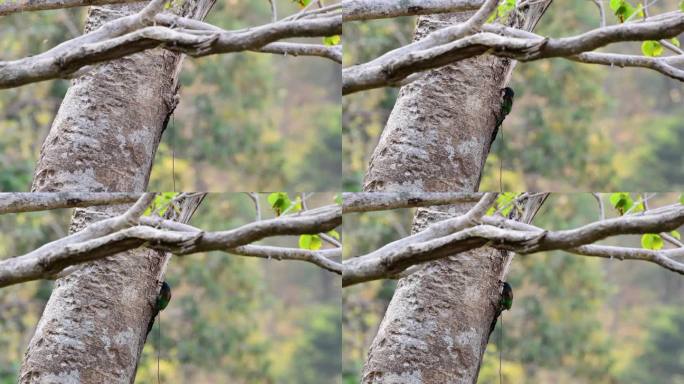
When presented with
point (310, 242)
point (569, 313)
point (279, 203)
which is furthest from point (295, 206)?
point (569, 313)

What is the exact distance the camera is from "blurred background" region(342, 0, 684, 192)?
2660 millimetres

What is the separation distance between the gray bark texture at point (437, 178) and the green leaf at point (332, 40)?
25 centimetres

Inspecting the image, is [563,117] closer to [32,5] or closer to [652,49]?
[652,49]

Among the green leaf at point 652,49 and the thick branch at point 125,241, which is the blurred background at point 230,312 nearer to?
the thick branch at point 125,241

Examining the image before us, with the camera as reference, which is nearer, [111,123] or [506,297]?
[111,123]

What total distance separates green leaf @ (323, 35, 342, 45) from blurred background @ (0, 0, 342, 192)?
58 millimetres

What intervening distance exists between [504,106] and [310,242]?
0.71 metres

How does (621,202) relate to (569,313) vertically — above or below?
above

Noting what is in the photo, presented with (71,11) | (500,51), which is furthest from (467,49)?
(71,11)

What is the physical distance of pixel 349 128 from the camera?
2.66 m

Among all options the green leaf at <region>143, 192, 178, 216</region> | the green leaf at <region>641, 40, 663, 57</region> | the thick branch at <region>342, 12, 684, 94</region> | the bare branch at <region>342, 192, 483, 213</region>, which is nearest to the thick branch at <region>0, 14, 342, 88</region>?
the thick branch at <region>342, 12, 684, 94</region>

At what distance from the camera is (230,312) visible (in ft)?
11.2

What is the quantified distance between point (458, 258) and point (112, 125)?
1.06m

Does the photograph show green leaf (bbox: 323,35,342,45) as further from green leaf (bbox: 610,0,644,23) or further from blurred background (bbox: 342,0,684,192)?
green leaf (bbox: 610,0,644,23)
